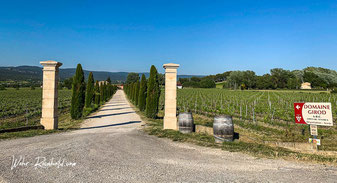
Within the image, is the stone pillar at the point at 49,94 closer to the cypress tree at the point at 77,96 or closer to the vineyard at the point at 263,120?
the cypress tree at the point at 77,96

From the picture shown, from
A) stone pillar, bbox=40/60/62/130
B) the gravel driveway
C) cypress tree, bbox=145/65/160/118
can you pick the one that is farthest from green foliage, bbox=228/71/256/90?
the gravel driveway

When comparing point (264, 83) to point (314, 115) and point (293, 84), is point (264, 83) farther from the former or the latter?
point (314, 115)

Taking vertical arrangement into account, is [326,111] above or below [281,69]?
below

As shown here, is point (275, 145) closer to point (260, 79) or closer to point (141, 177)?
point (141, 177)

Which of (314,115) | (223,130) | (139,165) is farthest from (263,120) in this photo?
(139,165)

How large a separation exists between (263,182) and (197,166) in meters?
1.34

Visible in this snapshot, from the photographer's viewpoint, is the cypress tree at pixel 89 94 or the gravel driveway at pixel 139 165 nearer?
the gravel driveway at pixel 139 165

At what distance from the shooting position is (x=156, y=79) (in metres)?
15.3

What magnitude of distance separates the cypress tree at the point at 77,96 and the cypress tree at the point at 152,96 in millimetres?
4506

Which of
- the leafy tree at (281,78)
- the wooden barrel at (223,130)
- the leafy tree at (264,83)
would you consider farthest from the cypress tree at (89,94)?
the leafy tree at (281,78)

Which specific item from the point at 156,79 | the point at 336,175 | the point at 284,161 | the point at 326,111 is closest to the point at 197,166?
the point at 284,161

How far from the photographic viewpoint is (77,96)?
14188mm

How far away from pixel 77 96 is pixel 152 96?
510 cm

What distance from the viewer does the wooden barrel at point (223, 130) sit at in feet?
21.7
